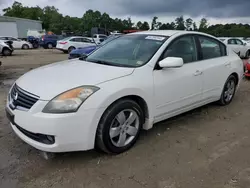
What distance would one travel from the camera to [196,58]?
4320mm

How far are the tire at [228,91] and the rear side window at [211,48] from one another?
555 mm

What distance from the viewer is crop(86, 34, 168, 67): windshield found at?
3.70m

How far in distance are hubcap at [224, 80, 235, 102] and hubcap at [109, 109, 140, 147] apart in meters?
2.60

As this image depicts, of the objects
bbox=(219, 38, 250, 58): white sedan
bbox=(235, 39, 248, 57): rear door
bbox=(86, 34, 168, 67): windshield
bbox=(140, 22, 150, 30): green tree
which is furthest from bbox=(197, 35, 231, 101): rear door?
bbox=(140, 22, 150, 30): green tree

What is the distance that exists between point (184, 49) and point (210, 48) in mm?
825

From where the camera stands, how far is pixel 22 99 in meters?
3.02

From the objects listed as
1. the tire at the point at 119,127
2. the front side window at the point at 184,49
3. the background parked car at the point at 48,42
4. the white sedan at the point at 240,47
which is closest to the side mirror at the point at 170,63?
the front side window at the point at 184,49

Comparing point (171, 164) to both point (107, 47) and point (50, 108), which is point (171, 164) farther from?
point (107, 47)

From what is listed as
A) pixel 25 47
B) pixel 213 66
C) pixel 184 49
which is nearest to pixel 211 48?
pixel 213 66

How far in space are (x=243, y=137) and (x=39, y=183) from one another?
9.39 ft

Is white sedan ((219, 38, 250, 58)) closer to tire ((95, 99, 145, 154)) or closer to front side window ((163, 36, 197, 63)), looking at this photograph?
front side window ((163, 36, 197, 63))

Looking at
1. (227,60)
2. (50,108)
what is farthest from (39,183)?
Answer: (227,60)

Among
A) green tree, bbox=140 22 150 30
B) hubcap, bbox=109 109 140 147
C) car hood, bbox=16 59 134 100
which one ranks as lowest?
hubcap, bbox=109 109 140 147

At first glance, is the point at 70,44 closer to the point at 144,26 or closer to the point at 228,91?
the point at 228,91
